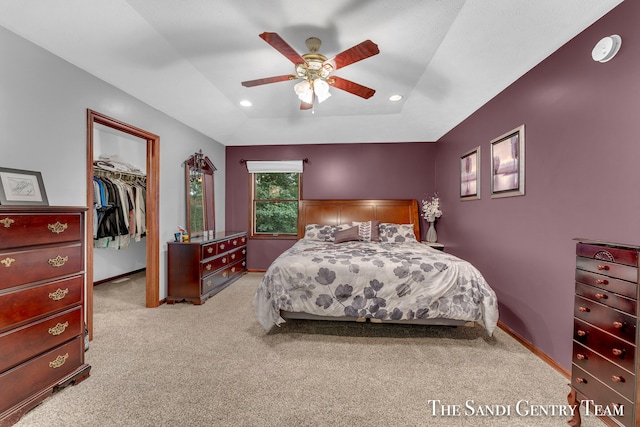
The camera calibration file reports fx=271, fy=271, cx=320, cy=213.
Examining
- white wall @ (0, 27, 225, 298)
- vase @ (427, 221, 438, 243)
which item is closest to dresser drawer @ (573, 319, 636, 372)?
vase @ (427, 221, 438, 243)

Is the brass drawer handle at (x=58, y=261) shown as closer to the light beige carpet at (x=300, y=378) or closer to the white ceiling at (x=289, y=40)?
the light beige carpet at (x=300, y=378)

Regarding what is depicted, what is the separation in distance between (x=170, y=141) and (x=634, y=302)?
436 cm

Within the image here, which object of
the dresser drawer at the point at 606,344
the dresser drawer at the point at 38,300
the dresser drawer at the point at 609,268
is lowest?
the dresser drawer at the point at 606,344

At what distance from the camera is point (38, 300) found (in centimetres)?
163

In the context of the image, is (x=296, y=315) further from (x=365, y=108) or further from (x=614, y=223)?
(x=365, y=108)

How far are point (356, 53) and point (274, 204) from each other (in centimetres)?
364

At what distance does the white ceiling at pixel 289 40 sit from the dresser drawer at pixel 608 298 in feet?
5.64

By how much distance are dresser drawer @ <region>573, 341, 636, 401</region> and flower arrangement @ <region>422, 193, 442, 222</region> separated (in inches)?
124

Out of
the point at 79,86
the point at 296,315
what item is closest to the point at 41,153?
the point at 79,86

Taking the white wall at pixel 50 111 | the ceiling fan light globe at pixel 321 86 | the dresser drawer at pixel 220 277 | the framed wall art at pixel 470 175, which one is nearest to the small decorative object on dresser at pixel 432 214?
the framed wall art at pixel 470 175

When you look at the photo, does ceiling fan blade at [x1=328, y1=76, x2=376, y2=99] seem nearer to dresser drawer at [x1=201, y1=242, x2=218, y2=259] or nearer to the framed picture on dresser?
the framed picture on dresser

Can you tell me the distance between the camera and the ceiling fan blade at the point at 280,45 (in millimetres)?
1799

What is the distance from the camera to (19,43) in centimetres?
194

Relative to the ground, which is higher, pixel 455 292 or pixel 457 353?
pixel 455 292
